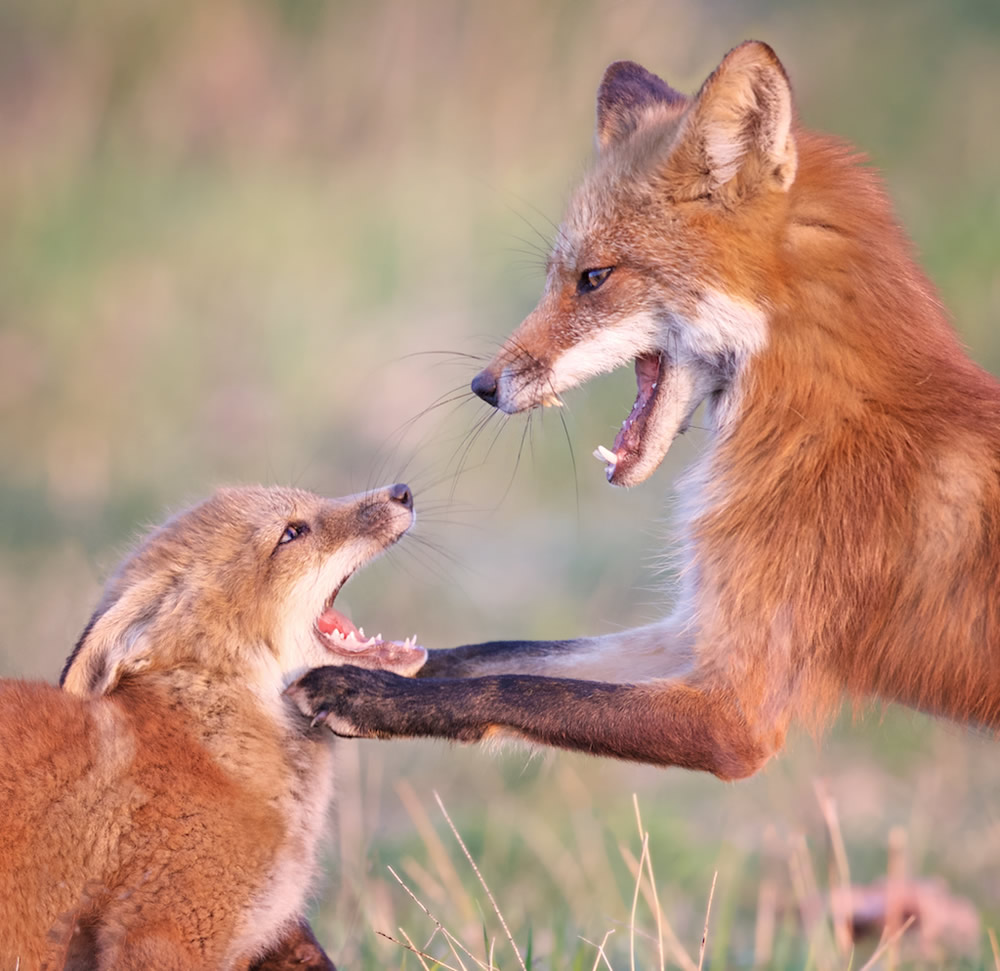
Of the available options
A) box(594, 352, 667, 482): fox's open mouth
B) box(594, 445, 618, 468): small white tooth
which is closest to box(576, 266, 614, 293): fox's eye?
box(594, 352, 667, 482): fox's open mouth

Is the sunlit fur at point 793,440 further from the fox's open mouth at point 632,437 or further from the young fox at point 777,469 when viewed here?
the fox's open mouth at point 632,437

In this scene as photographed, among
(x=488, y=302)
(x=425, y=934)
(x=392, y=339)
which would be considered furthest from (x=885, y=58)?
(x=425, y=934)

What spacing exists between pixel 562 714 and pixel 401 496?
1017 millimetres

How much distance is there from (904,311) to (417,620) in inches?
159

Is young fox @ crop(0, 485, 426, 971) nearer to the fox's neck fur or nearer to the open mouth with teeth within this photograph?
the open mouth with teeth

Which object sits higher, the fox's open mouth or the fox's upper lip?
the fox's open mouth

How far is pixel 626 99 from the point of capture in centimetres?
434

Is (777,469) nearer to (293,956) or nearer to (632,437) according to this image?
(632,437)

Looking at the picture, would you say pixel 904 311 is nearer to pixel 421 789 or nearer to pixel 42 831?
pixel 42 831

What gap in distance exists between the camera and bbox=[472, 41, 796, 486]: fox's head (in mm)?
3529

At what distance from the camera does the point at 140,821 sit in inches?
129

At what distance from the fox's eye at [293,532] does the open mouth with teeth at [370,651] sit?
0.67 feet

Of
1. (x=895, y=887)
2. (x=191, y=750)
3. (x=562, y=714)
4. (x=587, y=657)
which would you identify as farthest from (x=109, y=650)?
(x=895, y=887)

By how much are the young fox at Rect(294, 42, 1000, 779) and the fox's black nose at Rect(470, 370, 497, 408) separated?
28cm
